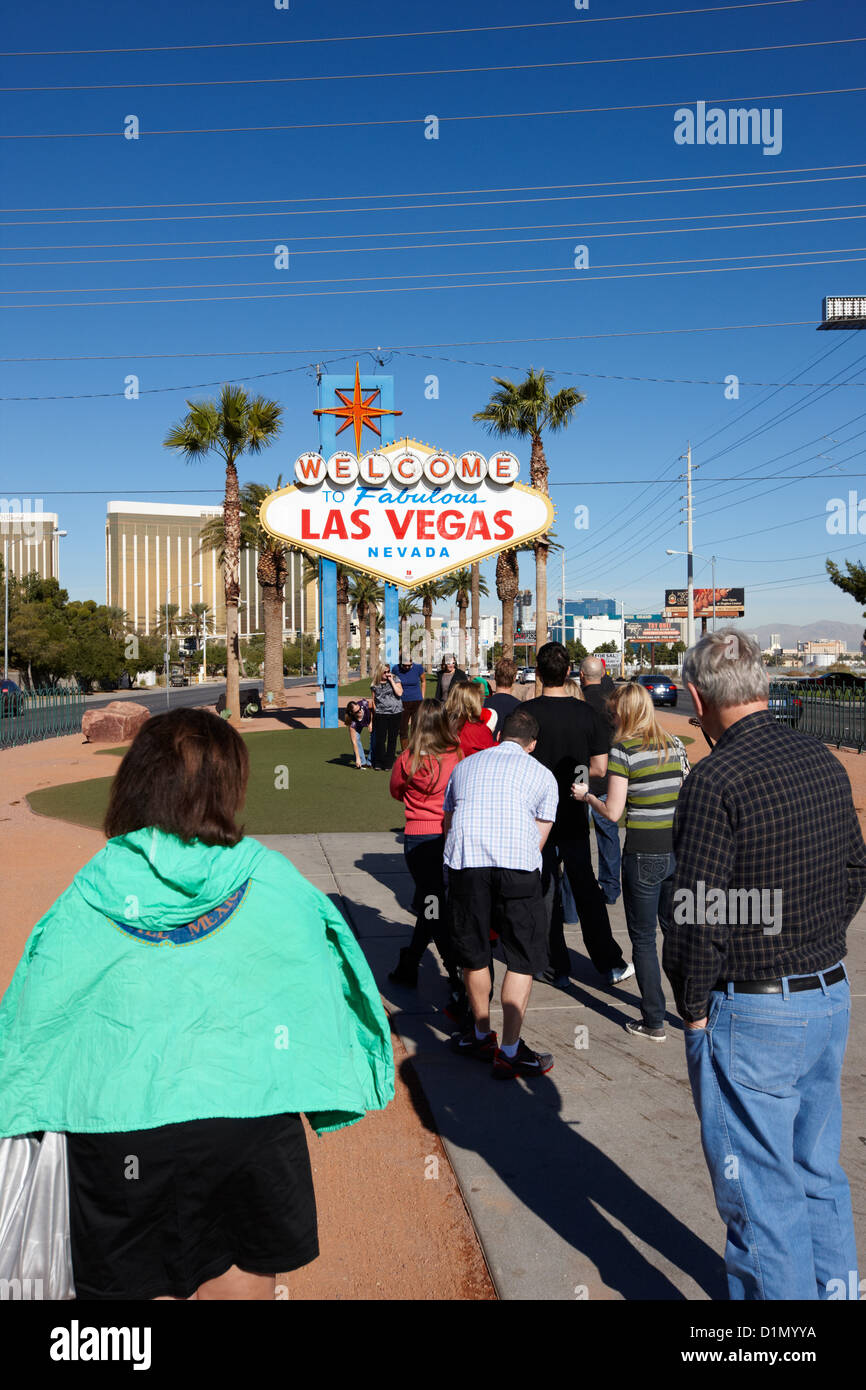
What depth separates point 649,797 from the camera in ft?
17.0

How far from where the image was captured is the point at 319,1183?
3867 mm

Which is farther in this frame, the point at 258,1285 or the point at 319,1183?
the point at 319,1183

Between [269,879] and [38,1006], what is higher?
[269,879]

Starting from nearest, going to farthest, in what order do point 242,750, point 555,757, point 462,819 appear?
point 242,750 < point 462,819 < point 555,757

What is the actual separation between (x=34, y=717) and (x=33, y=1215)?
23987 millimetres

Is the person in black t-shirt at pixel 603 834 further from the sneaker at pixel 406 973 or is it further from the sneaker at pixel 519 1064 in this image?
the sneaker at pixel 519 1064

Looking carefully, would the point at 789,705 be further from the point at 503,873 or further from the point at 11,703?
the point at 503,873

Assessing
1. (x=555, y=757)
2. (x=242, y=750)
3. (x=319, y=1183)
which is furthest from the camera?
Answer: (x=555, y=757)

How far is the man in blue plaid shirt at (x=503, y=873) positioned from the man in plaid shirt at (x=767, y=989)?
1949 millimetres

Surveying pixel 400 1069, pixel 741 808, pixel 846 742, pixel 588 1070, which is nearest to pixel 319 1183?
pixel 400 1069

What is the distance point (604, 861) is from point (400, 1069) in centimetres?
331

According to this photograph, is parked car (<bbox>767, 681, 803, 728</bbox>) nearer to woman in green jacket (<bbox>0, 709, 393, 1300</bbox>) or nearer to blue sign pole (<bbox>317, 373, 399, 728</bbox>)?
blue sign pole (<bbox>317, 373, 399, 728</bbox>)

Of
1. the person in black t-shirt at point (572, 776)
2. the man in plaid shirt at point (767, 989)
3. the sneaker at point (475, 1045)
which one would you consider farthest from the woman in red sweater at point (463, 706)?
the man in plaid shirt at point (767, 989)
